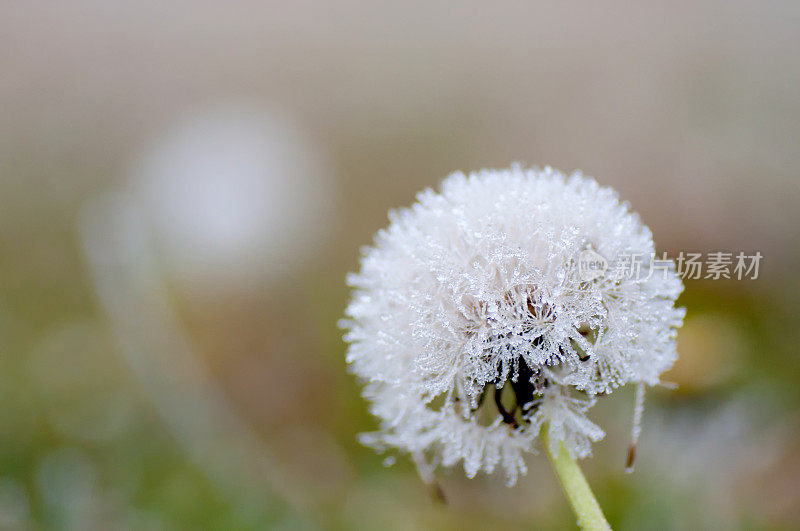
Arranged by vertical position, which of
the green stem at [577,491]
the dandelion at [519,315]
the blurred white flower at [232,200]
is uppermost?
the dandelion at [519,315]

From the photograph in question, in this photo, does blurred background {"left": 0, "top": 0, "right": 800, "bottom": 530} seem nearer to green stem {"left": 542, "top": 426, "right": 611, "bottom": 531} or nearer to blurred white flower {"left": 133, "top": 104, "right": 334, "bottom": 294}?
blurred white flower {"left": 133, "top": 104, "right": 334, "bottom": 294}

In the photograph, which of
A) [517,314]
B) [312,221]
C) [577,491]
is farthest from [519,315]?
[312,221]

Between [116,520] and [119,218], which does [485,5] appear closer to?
[119,218]

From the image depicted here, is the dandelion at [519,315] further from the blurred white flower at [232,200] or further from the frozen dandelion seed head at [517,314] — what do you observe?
the blurred white flower at [232,200]

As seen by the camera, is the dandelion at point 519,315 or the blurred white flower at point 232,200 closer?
the dandelion at point 519,315

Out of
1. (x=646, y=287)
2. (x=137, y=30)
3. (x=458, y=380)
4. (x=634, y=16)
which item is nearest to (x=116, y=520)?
(x=458, y=380)

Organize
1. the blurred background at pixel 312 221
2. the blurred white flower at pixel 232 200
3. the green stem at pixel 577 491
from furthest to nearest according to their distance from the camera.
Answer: the blurred white flower at pixel 232 200
the blurred background at pixel 312 221
the green stem at pixel 577 491

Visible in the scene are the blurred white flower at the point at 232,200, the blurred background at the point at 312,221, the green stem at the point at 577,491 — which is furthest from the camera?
the blurred white flower at the point at 232,200

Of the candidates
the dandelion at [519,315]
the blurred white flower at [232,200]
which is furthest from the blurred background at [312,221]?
the dandelion at [519,315]
